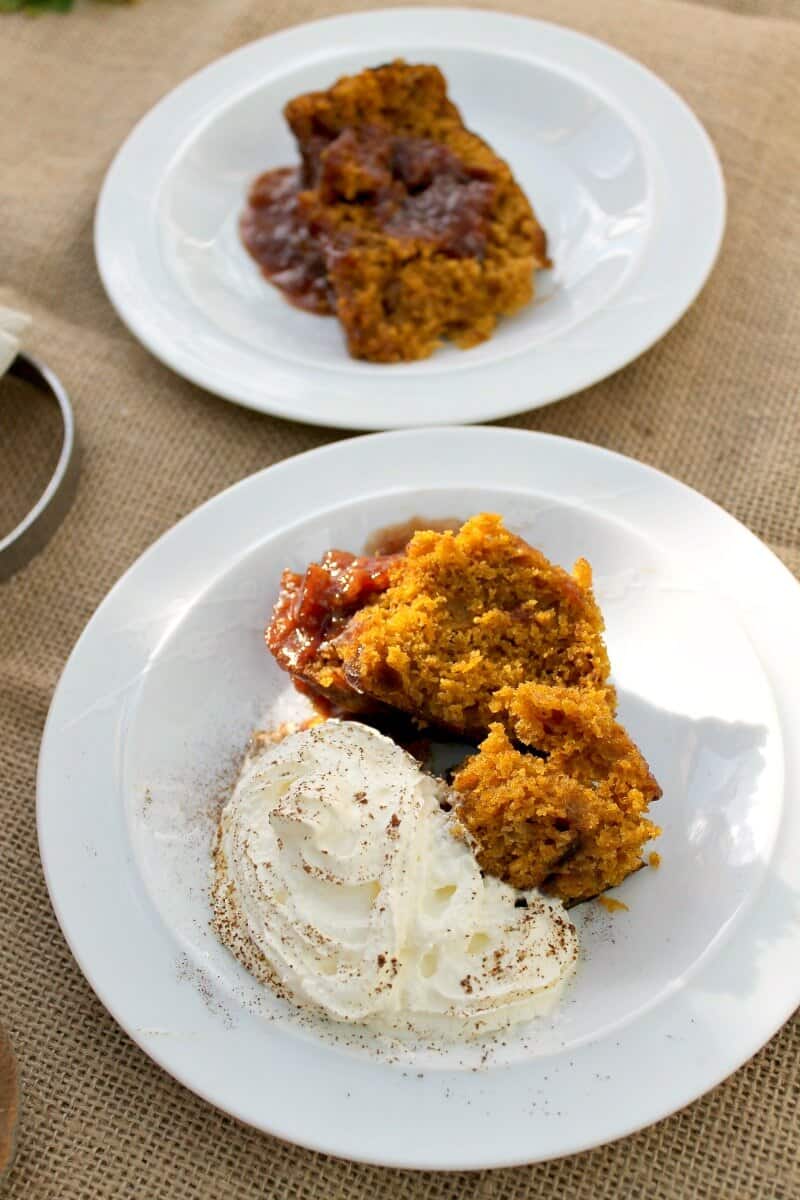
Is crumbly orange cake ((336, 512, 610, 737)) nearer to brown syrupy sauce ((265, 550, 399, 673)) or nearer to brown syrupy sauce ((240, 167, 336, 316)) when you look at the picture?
brown syrupy sauce ((265, 550, 399, 673))

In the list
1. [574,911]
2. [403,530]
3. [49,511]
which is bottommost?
[574,911]

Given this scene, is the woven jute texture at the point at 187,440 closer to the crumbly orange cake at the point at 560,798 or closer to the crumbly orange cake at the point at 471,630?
the crumbly orange cake at the point at 560,798

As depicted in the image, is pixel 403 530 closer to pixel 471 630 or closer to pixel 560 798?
pixel 471 630

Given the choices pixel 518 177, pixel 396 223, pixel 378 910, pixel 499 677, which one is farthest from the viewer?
pixel 518 177

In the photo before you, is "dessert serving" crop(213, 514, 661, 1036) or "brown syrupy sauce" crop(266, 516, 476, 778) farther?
"brown syrupy sauce" crop(266, 516, 476, 778)

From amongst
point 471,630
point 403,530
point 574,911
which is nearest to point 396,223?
point 403,530

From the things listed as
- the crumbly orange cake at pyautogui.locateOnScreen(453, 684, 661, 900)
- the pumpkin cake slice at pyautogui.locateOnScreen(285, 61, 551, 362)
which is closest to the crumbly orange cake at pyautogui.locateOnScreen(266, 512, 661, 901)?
the crumbly orange cake at pyautogui.locateOnScreen(453, 684, 661, 900)
